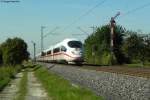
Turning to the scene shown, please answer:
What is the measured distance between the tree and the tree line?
459 inches

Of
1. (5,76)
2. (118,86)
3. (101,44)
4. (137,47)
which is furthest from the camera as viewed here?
(101,44)

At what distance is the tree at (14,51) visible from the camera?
9200 centimetres

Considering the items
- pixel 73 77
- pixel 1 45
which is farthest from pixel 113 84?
pixel 1 45

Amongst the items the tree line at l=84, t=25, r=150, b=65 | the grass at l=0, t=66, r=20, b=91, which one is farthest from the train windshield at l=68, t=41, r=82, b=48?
the tree line at l=84, t=25, r=150, b=65

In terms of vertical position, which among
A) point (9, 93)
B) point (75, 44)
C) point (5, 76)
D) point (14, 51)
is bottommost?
point (9, 93)

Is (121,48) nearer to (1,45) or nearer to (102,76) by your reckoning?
(1,45)

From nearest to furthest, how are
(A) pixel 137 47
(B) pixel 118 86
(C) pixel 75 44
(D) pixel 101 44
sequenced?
(B) pixel 118 86
(C) pixel 75 44
(A) pixel 137 47
(D) pixel 101 44

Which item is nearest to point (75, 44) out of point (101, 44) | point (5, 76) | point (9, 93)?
point (5, 76)

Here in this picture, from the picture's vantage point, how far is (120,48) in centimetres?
8694

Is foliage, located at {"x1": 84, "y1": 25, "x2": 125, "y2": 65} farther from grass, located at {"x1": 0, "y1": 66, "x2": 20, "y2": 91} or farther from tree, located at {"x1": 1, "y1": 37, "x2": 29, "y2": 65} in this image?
grass, located at {"x1": 0, "y1": 66, "x2": 20, "y2": 91}

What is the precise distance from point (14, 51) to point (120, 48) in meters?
19.9

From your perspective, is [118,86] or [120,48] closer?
[118,86]

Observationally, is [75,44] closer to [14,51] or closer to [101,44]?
[14,51]

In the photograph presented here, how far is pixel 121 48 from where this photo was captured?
A: 282 ft
